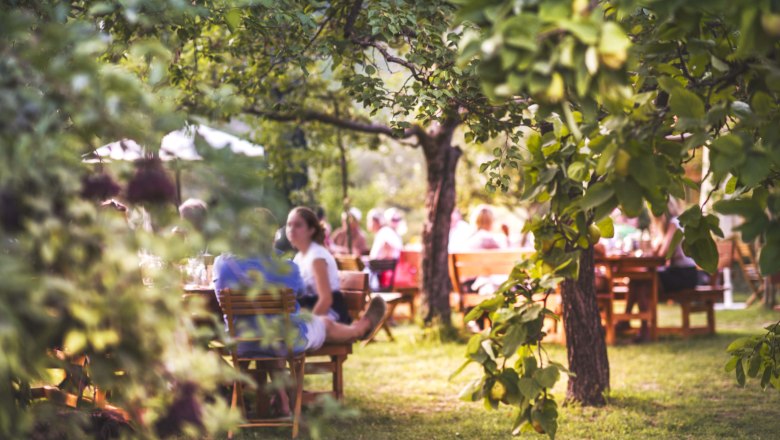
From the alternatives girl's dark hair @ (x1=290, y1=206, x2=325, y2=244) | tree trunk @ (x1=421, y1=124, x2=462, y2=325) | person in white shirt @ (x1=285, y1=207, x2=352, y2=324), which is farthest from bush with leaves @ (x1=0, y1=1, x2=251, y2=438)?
tree trunk @ (x1=421, y1=124, x2=462, y2=325)

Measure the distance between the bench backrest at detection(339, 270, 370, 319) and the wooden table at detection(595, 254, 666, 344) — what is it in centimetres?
335

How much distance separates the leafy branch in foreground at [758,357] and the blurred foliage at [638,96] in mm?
883

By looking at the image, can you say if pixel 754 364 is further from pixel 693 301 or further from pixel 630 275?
pixel 693 301

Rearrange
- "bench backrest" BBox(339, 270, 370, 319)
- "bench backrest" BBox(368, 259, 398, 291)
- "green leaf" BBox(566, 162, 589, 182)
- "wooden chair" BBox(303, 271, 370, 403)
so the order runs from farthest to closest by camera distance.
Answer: "bench backrest" BBox(368, 259, 398, 291) < "bench backrest" BBox(339, 270, 370, 319) < "wooden chair" BBox(303, 271, 370, 403) < "green leaf" BBox(566, 162, 589, 182)


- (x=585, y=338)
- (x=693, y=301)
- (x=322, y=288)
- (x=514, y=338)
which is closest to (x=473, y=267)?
(x=693, y=301)

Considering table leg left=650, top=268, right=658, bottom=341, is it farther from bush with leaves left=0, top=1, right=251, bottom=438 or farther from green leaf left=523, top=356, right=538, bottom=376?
bush with leaves left=0, top=1, right=251, bottom=438

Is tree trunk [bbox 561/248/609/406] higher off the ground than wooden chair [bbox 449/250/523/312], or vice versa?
wooden chair [bbox 449/250/523/312]

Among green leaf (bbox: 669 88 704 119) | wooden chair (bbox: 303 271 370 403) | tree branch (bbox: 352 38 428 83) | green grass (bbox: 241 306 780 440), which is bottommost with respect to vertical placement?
green grass (bbox: 241 306 780 440)

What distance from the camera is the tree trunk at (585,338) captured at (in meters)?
7.10

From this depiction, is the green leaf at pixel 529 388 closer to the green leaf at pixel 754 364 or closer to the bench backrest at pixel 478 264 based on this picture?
the green leaf at pixel 754 364

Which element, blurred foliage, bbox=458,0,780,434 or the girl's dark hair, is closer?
blurred foliage, bbox=458,0,780,434

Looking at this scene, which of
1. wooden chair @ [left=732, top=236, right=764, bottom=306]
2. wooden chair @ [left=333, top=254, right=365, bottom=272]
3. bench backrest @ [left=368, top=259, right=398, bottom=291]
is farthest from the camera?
wooden chair @ [left=732, top=236, right=764, bottom=306]

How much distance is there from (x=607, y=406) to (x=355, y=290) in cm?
238

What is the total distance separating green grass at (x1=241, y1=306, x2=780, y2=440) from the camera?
6395mm
